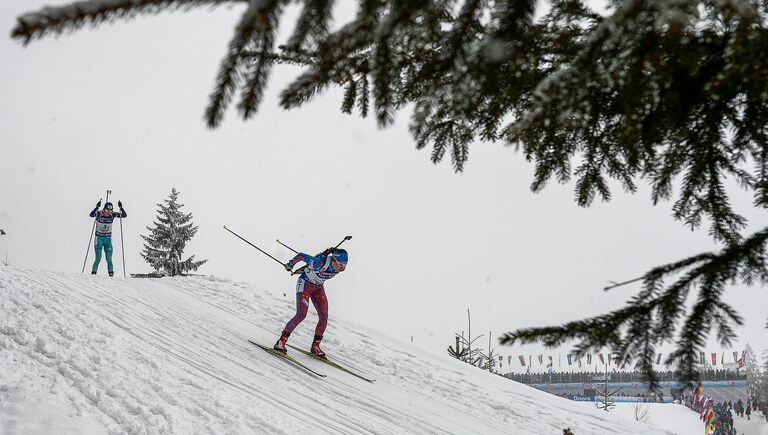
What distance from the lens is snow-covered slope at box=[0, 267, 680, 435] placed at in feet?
19.3

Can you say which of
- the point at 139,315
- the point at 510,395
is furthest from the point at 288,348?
the point at 510,395

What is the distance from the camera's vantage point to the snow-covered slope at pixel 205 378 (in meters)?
5.89

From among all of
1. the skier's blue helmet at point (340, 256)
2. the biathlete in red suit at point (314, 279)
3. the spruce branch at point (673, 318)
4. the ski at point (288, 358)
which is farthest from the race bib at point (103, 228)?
the spruce branch at point (673, 318)

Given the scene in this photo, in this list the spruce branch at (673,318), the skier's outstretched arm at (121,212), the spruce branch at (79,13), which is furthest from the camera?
the skier's outstretched arm at (121,212)

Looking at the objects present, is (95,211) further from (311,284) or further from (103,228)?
(311,284)

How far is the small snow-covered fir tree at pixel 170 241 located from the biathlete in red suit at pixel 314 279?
26.5 m

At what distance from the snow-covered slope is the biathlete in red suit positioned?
27.8 inches

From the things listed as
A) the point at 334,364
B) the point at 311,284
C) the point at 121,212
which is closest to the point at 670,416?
the point at 334,364

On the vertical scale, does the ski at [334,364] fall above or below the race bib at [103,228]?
below

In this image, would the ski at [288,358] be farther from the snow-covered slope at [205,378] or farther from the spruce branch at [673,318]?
the spruce branch at [673,318]

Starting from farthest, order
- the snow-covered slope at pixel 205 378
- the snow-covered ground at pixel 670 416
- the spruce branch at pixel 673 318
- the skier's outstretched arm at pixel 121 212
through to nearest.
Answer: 1. the snow-covered ground at pixel 670 416
2. the skier's outstretched arm at pixel 121 212
3. the snow-covered slope at pixel 205 378
4. the spruce branch at pixel 673 318

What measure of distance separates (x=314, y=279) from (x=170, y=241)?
27356 mm

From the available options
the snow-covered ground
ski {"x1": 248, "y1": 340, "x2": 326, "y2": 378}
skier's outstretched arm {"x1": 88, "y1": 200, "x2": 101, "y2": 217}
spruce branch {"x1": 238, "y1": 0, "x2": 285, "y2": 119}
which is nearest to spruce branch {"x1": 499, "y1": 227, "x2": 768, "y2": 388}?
spruce branch {"x1": 238, "y1": 0, "x2": 285, "y2": 119}

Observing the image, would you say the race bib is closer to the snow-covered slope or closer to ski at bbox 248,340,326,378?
the snow-covered slope
